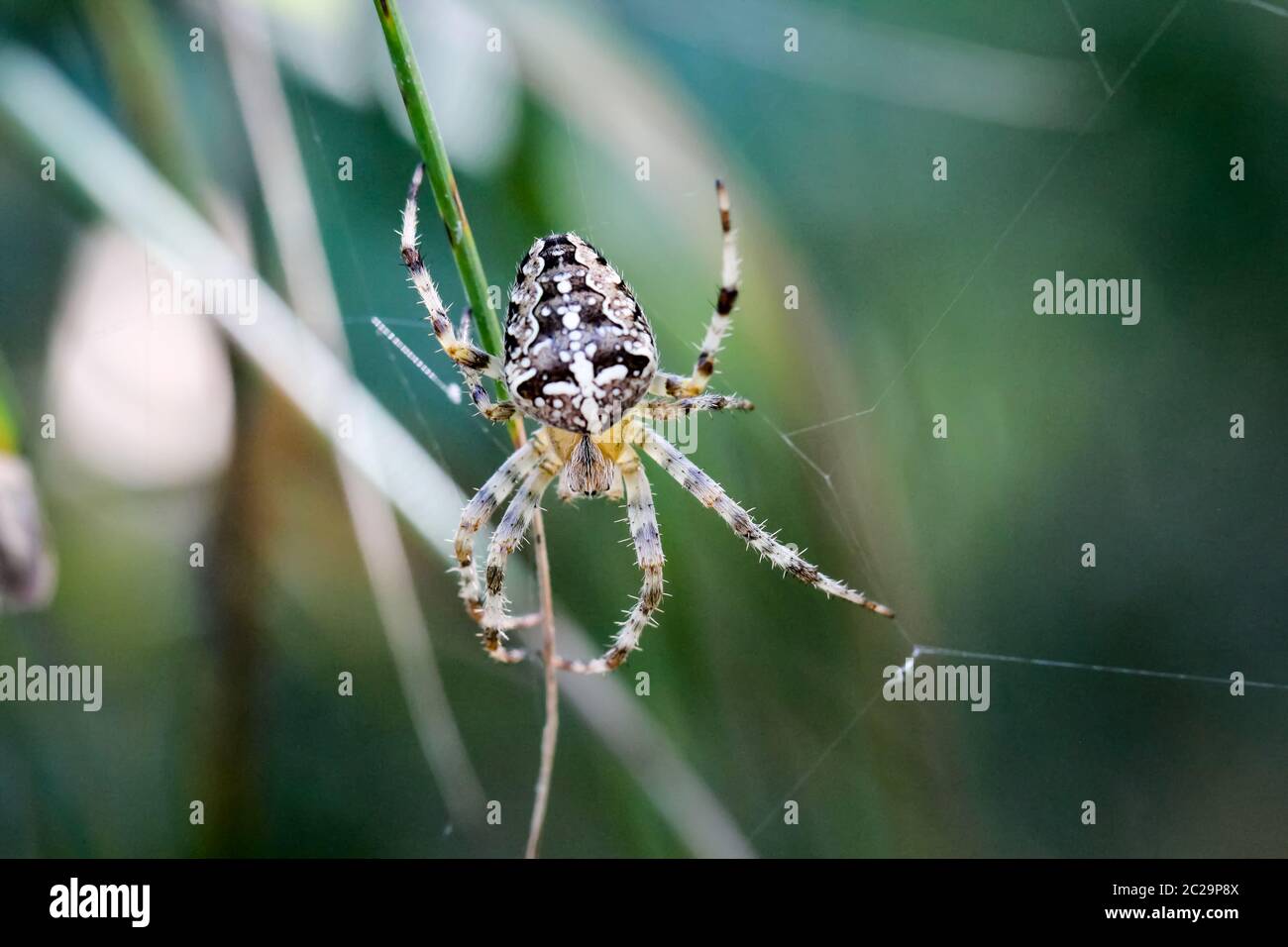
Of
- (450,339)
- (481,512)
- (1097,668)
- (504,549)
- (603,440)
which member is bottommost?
Result: (1097,668)

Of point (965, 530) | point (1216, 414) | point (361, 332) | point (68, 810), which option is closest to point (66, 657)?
point (68, 810)

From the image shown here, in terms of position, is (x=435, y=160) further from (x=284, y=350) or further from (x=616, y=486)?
(x=616, y=486)

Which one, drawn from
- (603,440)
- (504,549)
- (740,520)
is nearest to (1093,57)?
(740,520)

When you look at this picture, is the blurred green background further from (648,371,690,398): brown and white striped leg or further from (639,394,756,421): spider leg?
(648,371,690,398): brown and white striped leg

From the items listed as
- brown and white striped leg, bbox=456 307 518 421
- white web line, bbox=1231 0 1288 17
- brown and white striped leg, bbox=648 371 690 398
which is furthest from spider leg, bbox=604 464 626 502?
white web line, bbox=1231 0 1288 17

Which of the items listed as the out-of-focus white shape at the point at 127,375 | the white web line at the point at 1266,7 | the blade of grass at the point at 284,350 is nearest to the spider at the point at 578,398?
the blade of grass at the point at 284,350

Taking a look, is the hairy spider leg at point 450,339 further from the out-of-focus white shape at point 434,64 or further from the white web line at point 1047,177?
the white web line at point 1047,177
